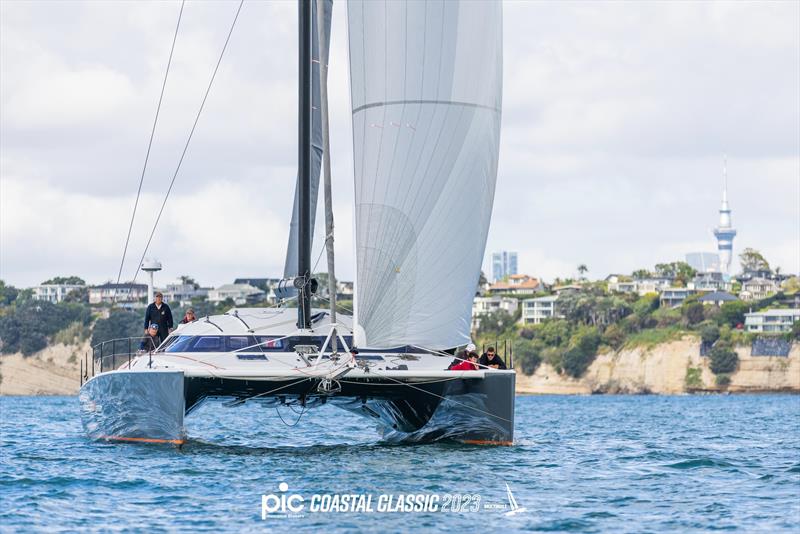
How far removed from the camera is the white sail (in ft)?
56.3

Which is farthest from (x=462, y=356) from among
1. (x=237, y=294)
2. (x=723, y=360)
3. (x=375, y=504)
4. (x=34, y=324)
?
(x=237, y=294)

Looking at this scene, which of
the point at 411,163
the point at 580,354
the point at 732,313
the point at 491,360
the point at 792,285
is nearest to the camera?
the point at 411,163

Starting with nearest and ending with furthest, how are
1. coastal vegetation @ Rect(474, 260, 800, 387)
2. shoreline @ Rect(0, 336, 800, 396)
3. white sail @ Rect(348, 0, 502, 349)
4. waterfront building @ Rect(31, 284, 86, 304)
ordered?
white sail @ Rect(348, 0, 502, 349) < shoreline @ Rect(0, 336, 800, 396) < coastal vegetation @ Rect(474, 260, 800, 387) < waterfront building @ Rect(31, 284, 86, 304)

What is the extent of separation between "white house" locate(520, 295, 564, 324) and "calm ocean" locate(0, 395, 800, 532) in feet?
374

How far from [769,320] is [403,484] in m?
114

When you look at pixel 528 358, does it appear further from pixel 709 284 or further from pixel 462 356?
pixel 462 356

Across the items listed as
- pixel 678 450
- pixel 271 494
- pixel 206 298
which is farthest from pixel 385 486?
pixel 206 298

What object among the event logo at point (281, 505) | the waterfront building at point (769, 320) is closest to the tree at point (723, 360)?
the waterfront building at point (769, 320)

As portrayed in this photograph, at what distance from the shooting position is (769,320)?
411ft

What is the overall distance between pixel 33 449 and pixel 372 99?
864cm

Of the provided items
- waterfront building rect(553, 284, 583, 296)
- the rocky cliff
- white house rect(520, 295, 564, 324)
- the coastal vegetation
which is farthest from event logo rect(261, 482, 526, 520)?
waterfront building rect(553, 284, 583, 296)

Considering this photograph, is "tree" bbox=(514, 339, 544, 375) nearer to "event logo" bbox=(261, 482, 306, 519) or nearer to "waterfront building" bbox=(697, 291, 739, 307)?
"waterfront building" bbox=(697, 291, 739, 307)

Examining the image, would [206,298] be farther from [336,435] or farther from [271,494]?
[271,494]

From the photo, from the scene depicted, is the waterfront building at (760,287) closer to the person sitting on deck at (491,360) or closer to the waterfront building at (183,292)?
the waterfront building at (183,292)
